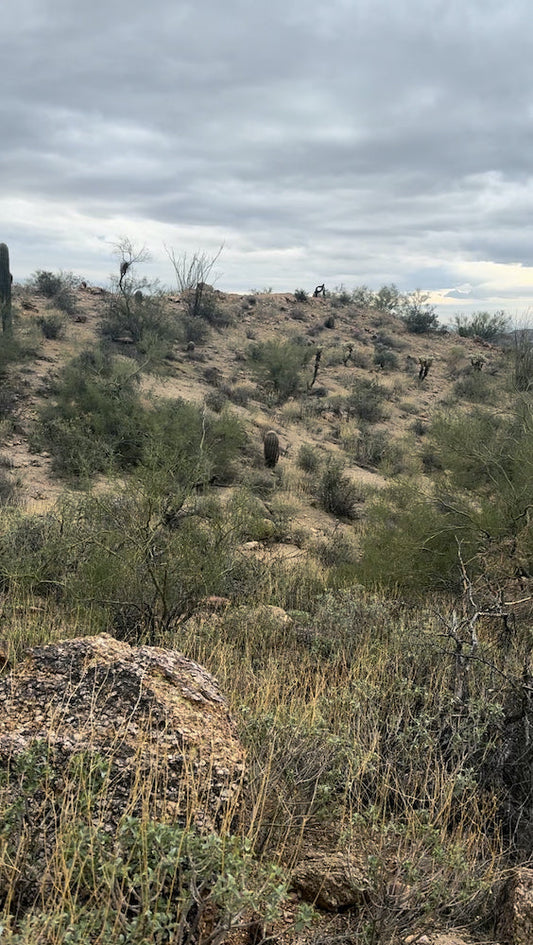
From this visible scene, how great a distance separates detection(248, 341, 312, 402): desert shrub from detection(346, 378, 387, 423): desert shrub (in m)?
2.58

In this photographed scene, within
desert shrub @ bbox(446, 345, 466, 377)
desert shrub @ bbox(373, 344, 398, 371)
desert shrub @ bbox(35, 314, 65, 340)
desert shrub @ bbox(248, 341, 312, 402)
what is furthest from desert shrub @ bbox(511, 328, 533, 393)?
desert shrub @ bbox(35, 314, 65, 340)

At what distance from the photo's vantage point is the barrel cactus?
17.5m

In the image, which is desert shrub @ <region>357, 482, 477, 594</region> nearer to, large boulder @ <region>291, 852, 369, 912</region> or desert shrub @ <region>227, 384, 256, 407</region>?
large boulder @ <region>291, 852, 369, 912</region>

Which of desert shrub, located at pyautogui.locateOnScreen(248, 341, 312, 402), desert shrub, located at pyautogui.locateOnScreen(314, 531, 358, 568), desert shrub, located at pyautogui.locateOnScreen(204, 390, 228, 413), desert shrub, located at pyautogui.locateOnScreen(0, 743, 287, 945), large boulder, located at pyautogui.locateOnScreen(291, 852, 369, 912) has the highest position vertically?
desert shrub, located at pyautogui.locateOnScreen(248, 341, 312, 402)

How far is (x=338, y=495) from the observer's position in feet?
50.1

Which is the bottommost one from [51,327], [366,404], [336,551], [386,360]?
[336,551]

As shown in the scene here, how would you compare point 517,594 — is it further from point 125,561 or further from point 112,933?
point 112,933

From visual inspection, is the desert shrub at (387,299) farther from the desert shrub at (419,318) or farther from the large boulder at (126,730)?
the large boulder at (126,730)

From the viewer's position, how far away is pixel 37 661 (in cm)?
316

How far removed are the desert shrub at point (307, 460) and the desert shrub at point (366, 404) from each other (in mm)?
8079

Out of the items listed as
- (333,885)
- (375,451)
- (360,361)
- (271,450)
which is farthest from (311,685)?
(360,361)

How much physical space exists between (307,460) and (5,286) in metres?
12.7

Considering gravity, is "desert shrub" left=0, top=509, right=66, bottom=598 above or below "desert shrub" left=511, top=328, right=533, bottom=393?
below

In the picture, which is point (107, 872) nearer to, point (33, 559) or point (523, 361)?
point (33, 559)
